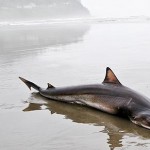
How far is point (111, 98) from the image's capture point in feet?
18.4

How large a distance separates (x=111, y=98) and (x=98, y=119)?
40 cm

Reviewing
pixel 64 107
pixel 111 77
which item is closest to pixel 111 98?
pixel 111 77

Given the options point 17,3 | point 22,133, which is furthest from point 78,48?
point 17,3

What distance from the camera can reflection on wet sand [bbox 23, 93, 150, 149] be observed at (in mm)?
4676

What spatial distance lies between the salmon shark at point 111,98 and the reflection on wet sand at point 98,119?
9cm

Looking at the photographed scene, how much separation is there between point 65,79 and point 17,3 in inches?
2688

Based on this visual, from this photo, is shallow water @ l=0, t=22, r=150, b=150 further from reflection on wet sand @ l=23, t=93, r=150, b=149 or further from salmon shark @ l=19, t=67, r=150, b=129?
salmon shark @ l=19, t=67, r=150, b=129

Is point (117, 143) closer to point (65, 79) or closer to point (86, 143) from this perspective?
point (86, 143)

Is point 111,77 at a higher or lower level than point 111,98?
higher

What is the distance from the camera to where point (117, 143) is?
441 centimetres

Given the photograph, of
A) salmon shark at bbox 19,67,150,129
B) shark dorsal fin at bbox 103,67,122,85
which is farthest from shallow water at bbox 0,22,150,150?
shark dorsal fin at bbox 103,67,122,85

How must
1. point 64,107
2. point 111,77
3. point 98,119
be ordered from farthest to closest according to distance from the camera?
point 64,107, point 111,77, point 98,119

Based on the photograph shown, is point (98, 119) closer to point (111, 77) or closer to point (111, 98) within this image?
point (111, 98)

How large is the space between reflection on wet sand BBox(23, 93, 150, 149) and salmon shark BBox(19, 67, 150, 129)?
0.29 ft
